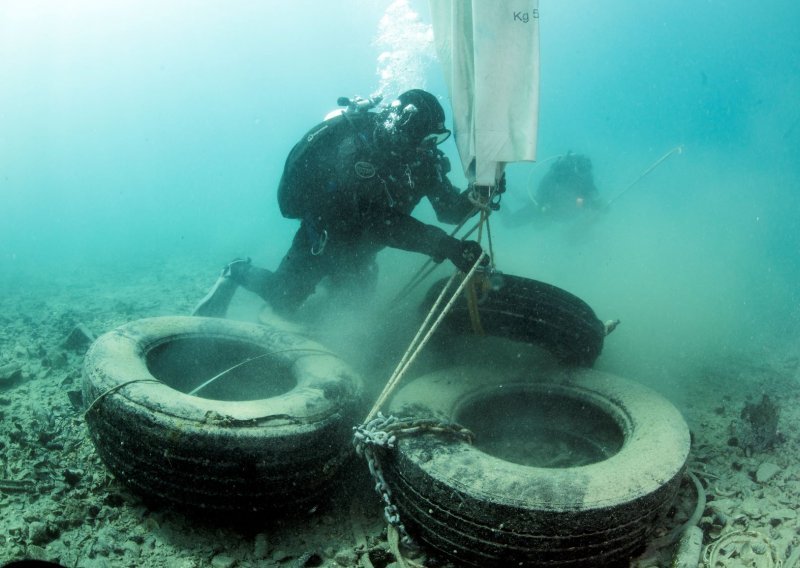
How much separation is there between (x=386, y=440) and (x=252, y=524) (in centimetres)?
125

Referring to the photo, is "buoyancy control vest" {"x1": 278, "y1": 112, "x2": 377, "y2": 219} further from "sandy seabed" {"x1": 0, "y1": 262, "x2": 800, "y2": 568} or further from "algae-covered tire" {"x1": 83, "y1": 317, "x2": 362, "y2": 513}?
"sandy seabed" {"x1": 0, "y1": 262, "x2": 800, "y2": 568}

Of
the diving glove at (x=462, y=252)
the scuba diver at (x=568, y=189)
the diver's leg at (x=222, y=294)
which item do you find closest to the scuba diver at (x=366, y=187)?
the diving glove at (x=462, y=252)

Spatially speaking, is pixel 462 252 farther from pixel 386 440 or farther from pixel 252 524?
pixel 252 524

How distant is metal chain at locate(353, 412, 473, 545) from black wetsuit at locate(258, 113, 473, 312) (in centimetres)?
172

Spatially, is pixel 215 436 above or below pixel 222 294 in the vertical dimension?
above

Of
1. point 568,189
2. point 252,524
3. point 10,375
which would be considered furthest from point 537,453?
point 568,189

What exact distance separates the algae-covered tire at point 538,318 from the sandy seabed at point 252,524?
1.26 metres

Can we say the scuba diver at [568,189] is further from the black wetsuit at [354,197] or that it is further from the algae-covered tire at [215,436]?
the algae-covered tire at [215,436]

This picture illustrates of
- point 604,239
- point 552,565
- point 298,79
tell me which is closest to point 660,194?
point 604,239

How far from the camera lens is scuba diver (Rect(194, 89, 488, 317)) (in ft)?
14.4

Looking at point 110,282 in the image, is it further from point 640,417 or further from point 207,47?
point 207,47

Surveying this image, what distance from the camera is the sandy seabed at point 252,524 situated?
2738mm

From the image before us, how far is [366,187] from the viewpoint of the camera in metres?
4.41

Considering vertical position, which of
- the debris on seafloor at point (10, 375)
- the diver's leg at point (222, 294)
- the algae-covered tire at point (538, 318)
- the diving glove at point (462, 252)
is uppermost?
the diving glove at point (462, 252)
